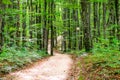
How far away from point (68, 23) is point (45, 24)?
9960 millimetres

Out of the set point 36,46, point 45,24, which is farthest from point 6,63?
point 36,46

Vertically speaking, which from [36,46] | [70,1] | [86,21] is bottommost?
[36,46]

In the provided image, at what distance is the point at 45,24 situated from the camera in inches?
934

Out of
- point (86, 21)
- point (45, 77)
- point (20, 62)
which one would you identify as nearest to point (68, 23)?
point (86, 21)

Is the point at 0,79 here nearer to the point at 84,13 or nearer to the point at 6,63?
the point at 6,63

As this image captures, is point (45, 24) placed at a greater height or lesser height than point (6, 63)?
greater

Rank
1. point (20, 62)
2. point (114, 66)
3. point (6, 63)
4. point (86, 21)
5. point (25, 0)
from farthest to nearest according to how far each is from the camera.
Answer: point (25, 0), point (86, 21), point (20, 62), point (6, 63), point (114, 66)

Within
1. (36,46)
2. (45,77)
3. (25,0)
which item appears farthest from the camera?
(25,0)

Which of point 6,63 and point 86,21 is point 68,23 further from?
point 6,63

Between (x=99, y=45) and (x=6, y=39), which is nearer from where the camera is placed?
(x=99, y=45)

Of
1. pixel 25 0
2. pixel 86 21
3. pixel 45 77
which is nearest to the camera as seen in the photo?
pixel 45 77

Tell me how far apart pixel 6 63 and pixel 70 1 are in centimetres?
2091

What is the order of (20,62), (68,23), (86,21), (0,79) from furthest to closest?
(68,23), (86,21), (20,62), (0,79)

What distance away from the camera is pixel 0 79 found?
960 centimetres
